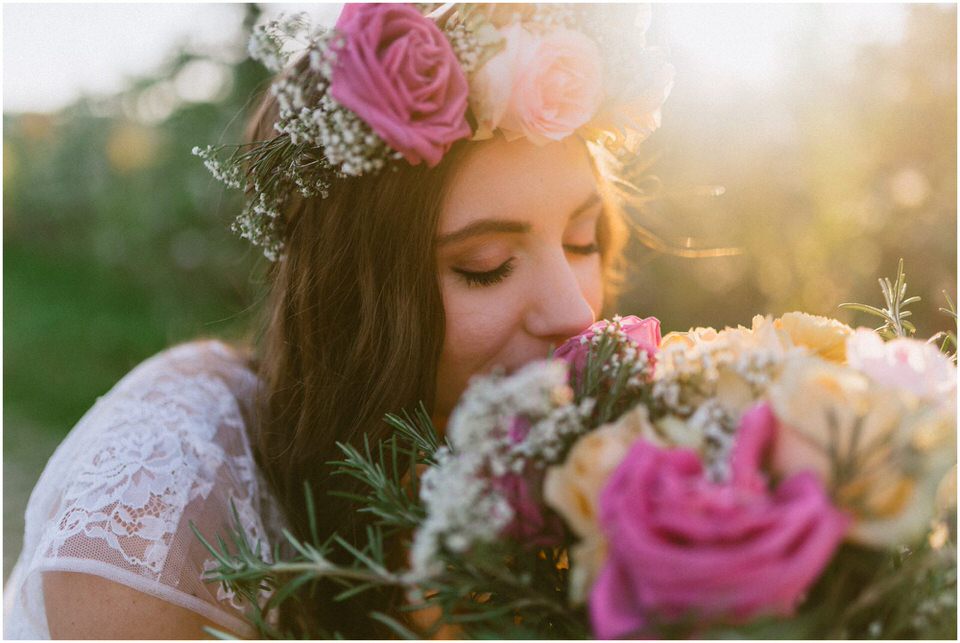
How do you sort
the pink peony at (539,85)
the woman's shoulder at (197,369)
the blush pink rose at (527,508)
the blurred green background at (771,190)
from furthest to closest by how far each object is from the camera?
the blurred green background at (771,190) < the woman's shoulder at (197,369) < the pink peony at (539,85) < the blush pink rose at (527,508)

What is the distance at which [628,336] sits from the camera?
3.21 feet

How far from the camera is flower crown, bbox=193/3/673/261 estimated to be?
3.56 feet

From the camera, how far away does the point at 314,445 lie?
4.89ft

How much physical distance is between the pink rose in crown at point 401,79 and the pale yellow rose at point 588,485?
622 mm

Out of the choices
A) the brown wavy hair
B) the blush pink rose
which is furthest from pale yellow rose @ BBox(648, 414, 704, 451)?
the brown wavy hair

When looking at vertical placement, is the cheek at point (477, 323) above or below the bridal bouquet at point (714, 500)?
above

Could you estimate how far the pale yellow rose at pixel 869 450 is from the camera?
568 mm

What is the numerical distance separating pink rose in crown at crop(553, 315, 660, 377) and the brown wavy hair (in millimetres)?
366

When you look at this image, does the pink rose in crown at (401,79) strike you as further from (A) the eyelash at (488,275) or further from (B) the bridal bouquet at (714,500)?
(B) the bridal bouquet at (714,500)

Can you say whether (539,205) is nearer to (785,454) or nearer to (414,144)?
(414,144)

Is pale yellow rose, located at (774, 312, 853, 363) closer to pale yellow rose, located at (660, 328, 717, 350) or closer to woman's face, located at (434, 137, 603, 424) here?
pale yellow rose, located at (660, 328, 717, 350)

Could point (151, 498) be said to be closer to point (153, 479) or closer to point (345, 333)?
point (153, 479)

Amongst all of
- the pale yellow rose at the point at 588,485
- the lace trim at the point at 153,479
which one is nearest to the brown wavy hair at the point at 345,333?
the lace trim at the point at 153,479

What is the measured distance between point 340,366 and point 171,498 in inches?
15.8
